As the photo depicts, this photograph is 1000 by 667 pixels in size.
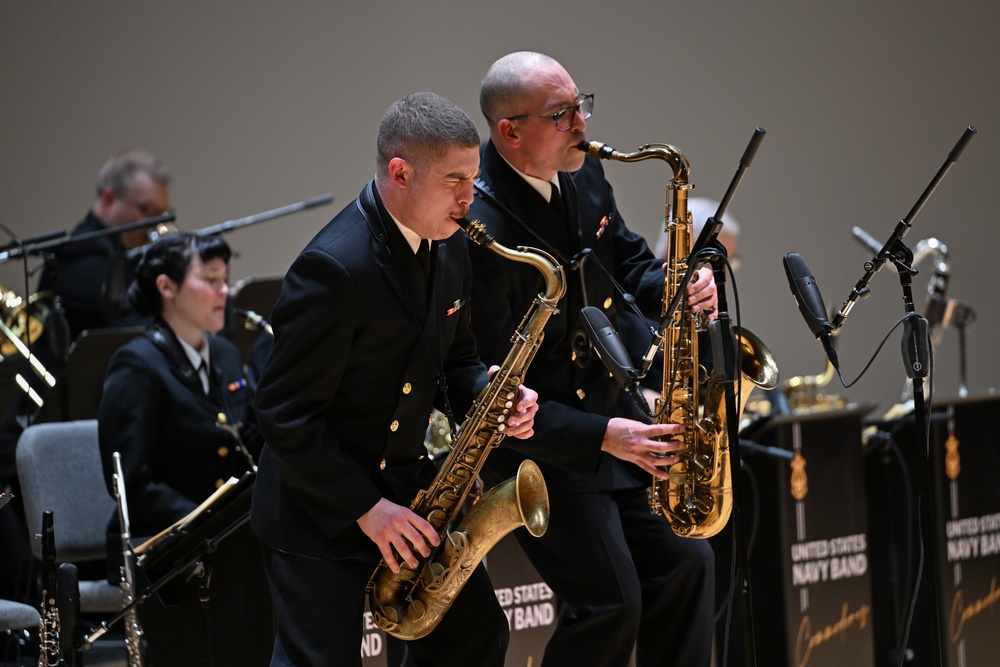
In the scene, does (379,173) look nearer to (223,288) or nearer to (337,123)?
(223,288)

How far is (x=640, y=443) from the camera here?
11.2 feet

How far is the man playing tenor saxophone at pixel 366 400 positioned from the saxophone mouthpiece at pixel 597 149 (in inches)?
23.3

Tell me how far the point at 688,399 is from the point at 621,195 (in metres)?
4.32

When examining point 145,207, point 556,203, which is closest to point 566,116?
point 556,203

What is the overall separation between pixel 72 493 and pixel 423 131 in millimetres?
2222

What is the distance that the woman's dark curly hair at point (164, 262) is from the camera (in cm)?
465

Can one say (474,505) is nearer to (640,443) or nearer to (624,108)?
(640,443)

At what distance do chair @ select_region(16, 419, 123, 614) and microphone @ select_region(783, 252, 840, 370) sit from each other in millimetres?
2490

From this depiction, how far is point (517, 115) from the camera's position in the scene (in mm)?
3613

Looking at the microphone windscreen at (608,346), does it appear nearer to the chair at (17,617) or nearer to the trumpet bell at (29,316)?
the chair at (17,617)

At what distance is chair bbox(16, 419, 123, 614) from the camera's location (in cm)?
429

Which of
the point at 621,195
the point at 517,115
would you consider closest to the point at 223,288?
the point at 517,115

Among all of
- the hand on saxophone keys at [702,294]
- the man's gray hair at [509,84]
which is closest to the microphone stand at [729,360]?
the hand on saxophone keys at [702,294]

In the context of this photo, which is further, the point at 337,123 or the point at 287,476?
the point at 337,123
